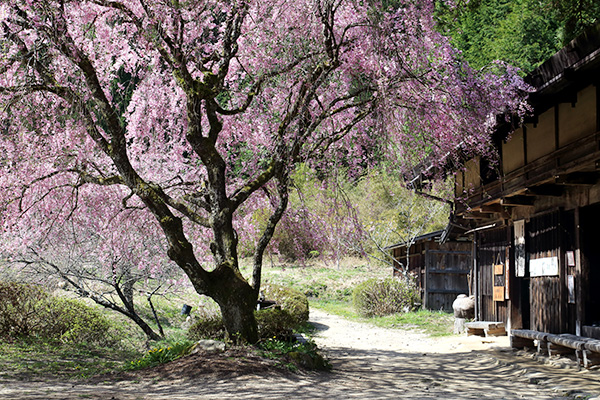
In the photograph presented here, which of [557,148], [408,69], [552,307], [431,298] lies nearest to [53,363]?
[408,69]

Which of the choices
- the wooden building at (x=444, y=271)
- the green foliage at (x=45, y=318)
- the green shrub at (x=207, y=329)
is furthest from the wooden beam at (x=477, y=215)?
the green foliage at (x=45, y=318)

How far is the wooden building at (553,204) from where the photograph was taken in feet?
29.5

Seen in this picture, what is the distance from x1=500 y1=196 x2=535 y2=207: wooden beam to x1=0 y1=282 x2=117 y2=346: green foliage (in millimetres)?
9242

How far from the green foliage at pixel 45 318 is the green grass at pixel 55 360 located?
437 millimetres

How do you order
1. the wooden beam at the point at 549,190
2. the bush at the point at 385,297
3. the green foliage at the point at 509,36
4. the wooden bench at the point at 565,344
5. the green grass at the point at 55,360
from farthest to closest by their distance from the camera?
the green foliage at the point at 509,36 < the bush at the point at 385,297 < the wooden beam at the point at 549,190 < the green grass at the point at 55,360 < the wooden bench at the point at 565,344

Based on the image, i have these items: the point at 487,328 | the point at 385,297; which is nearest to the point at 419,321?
the point at 385,297

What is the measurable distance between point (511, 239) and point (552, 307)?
2.47 m

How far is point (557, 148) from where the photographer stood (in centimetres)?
1027

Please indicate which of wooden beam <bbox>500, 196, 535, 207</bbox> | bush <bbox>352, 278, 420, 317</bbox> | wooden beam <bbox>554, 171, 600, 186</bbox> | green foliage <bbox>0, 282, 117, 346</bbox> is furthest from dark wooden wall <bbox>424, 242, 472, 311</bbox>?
green foliage <bbox>0, 282, 117, 346</bbox>

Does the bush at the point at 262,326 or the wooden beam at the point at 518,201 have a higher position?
the wooden beam at the point at 518,201

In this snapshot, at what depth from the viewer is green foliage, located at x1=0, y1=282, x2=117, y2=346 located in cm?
1209

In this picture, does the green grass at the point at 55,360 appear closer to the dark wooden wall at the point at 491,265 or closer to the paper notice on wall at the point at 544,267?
the paper notice on wall at the point at 544,267

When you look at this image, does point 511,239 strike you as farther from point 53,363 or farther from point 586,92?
point 53,363

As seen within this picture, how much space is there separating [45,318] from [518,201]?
10.6 meters
